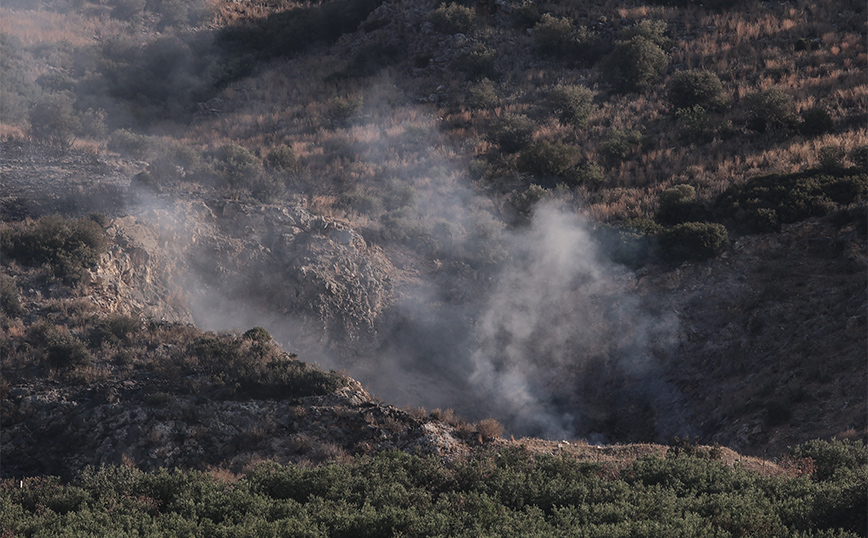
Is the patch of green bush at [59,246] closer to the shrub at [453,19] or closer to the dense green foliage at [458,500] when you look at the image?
the dense green foliage at [458,500]

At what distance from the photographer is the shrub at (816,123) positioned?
2650cm

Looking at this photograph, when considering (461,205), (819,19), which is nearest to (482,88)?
(461,205)

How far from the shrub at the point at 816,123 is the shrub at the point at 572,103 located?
7.94 meters

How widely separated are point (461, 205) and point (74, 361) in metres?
13.6

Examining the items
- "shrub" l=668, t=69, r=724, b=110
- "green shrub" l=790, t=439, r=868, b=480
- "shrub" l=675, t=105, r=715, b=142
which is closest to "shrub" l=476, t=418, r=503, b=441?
"green shrub" l=790, t=439, r=868, b=480

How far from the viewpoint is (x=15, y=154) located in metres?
25.4

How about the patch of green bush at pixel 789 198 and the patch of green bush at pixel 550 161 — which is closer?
the patch of green bush at pixel 789 198

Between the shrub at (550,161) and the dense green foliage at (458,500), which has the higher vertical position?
the shrub at (550,161)

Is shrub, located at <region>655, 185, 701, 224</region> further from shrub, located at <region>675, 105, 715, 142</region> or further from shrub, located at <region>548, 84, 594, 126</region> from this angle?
shrub, located at <region>548, 84, 594, 126</region>

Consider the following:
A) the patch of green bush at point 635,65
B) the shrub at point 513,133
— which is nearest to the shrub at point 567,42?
the patch of green bush at point 635,65

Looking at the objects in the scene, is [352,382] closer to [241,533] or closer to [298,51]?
[241,533]

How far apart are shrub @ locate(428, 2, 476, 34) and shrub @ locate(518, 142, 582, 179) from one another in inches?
490

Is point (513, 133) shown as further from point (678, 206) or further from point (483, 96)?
point (678, 206)

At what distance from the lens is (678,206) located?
77.7ft
